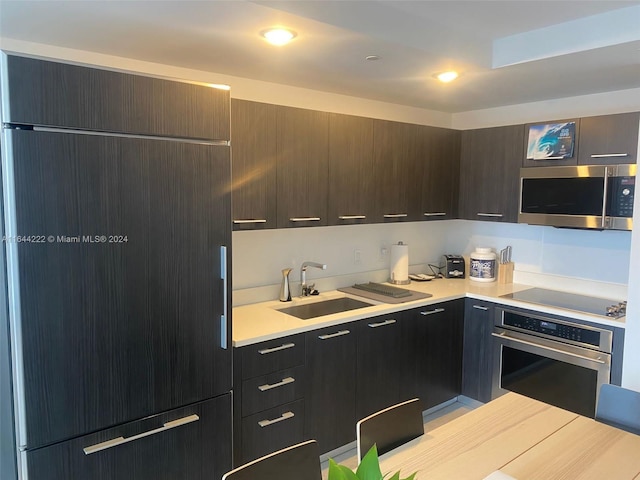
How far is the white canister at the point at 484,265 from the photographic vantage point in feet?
11.8

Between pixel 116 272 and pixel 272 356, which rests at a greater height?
pixel 116 272

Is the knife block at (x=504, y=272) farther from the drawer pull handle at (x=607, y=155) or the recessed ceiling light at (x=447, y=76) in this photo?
the recessed ceiling light at (x=447, y=76)

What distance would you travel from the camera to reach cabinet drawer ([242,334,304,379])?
2252 millimetres

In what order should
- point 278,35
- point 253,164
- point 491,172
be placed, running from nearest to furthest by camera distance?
point 278,35 < point 253,164 < point 491,172

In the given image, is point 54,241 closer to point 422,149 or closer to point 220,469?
point 220,469

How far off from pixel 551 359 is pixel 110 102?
2.78m

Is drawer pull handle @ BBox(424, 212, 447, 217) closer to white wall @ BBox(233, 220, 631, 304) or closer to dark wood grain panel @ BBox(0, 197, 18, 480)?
white wall @ BBox(233, 220, 631, 304)

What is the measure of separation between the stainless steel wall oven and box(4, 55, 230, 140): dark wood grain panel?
2242 mm

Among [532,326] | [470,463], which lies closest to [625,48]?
[532,326]

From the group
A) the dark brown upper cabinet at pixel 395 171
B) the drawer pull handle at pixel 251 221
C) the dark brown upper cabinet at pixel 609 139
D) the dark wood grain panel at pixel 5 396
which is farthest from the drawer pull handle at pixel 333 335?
the dark brown upper cabinet at pixel 609 139

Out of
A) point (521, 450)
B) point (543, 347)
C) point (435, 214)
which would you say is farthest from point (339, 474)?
point (435, 214)

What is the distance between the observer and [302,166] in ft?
8.84

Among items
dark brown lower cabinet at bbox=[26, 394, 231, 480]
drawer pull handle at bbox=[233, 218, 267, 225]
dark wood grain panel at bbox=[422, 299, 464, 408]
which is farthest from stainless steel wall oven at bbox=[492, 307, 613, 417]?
dark brown lower cabinet at bbox=[26, 394, 231, 480]

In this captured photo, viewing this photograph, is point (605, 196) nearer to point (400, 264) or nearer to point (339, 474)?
point (400, 264)
